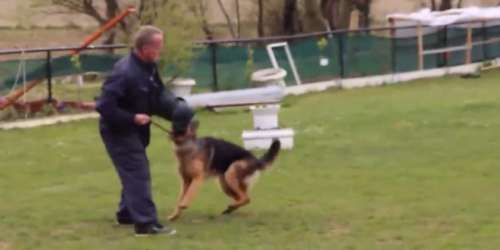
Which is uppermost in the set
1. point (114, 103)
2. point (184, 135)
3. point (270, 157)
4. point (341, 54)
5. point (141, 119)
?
point (114, 103)

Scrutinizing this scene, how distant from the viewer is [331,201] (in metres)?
11.3

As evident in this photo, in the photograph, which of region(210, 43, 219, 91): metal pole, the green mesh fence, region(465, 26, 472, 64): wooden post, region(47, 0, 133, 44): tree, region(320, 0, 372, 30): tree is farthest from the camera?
region(320, 0, 372, 30): tree

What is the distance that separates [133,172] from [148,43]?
102cm

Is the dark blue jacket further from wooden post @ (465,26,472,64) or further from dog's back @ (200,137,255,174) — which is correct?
wooden post @ (465,26,472,64)

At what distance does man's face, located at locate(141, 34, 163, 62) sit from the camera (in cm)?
950

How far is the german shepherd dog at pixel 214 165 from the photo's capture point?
10234 mm

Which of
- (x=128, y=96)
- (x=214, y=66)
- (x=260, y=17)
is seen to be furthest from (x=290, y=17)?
(x=128, y=96)

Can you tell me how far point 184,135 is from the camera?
1011 centimetres

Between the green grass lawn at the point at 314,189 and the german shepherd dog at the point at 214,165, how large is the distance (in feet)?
0.66

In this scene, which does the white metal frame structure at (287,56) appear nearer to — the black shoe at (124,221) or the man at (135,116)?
the black shoe at (124,221)

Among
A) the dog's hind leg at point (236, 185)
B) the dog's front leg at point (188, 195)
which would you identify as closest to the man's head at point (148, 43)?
the dog's front leg at point (188, 195)

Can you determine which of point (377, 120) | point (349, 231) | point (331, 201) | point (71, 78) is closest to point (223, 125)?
point (377, 120)

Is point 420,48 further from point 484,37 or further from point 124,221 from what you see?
point 124,221

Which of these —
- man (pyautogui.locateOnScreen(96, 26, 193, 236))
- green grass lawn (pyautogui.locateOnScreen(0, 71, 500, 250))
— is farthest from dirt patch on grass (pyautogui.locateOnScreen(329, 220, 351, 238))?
man (pyautogui.locateOnScreen(96, 26, 193, 236))
